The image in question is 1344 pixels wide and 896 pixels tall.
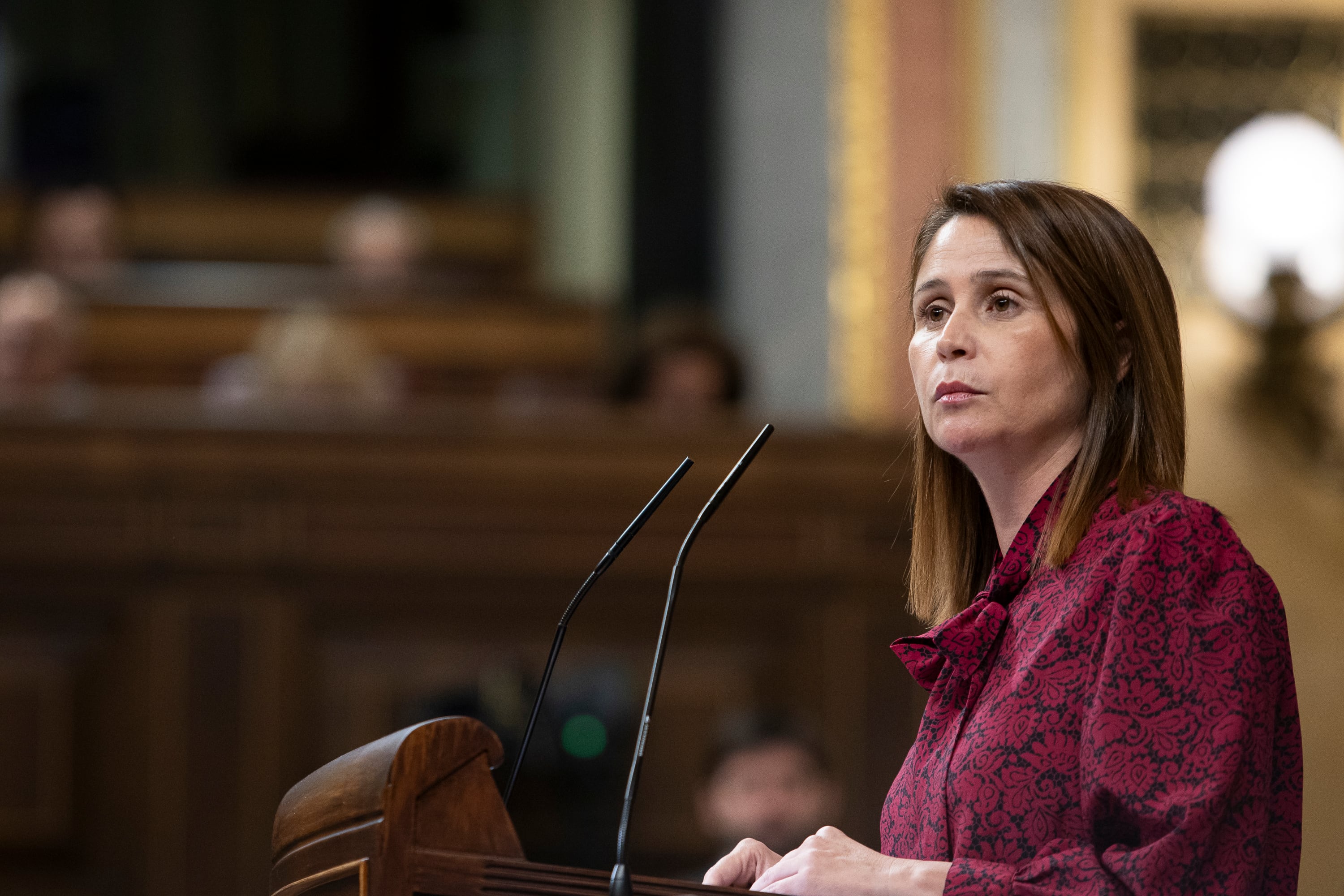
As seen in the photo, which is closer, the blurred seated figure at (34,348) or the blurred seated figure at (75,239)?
the blurred seated figure at (34,348)

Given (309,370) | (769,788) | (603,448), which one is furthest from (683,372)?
(769,788)

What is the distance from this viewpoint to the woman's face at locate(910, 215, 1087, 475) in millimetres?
1396

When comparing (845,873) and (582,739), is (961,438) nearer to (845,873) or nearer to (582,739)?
(845,873)

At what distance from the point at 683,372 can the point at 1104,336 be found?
3289 mm

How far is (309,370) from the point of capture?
4871 mm

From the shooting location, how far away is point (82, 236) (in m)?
6.83

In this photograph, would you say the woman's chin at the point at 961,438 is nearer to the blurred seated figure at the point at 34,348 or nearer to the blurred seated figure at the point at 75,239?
the blurred seated figure at the point at 34,348

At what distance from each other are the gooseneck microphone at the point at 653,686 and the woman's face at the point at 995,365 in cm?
15

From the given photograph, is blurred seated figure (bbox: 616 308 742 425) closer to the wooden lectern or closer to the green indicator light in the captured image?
the green indicator light

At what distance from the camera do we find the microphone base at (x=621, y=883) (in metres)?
1.19

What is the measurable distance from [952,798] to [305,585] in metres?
2.86

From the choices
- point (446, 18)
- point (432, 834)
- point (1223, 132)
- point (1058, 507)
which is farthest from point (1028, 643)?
point (446, 18)

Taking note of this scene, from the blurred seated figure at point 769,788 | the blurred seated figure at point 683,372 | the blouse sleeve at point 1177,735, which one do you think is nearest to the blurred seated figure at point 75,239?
the blurred seated figure at point 683,372

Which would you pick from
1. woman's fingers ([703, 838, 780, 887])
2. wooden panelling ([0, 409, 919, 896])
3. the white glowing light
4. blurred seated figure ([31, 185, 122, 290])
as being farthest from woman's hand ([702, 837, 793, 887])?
blurred seated figure ([31, 185, 122, 290])
